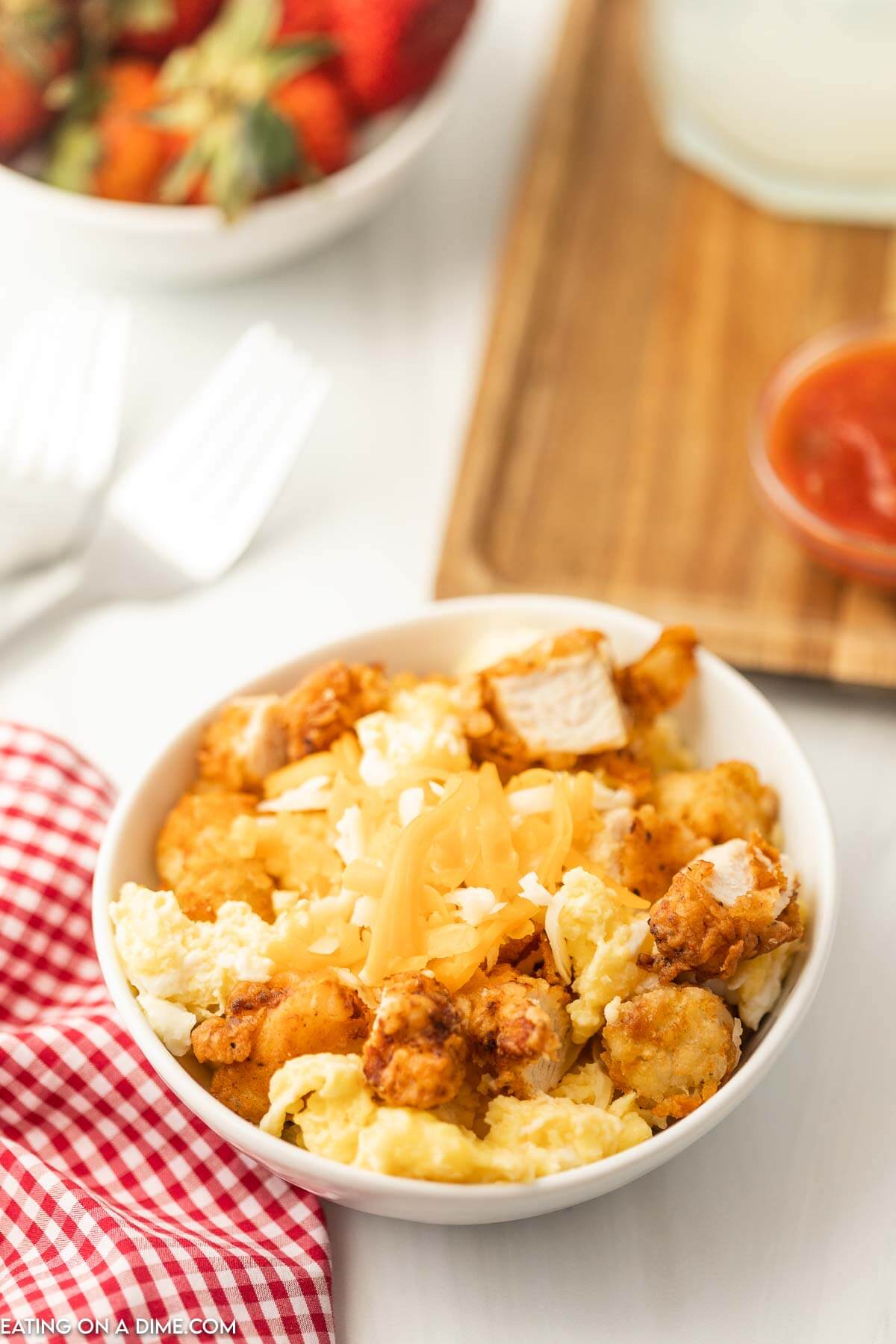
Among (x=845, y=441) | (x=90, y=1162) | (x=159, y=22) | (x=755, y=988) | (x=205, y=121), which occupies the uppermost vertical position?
(x=159, y=22)

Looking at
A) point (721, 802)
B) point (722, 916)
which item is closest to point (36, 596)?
point (721, 802)

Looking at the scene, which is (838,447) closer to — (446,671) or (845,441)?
(845,441)

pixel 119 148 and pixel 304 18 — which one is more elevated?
pixel 304 18

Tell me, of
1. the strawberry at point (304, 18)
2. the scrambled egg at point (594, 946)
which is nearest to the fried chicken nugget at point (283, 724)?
the scrambled egg at point (594, 946)

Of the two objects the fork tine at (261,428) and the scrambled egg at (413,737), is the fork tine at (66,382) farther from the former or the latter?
the scrambled egg at (413,737)

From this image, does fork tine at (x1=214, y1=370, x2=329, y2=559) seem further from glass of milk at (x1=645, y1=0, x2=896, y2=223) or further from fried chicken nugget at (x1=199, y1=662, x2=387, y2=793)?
glass of milk at (x1=645, y1=0, x2=896, y2=223)

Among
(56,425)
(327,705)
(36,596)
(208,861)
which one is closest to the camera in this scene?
(208,861)
